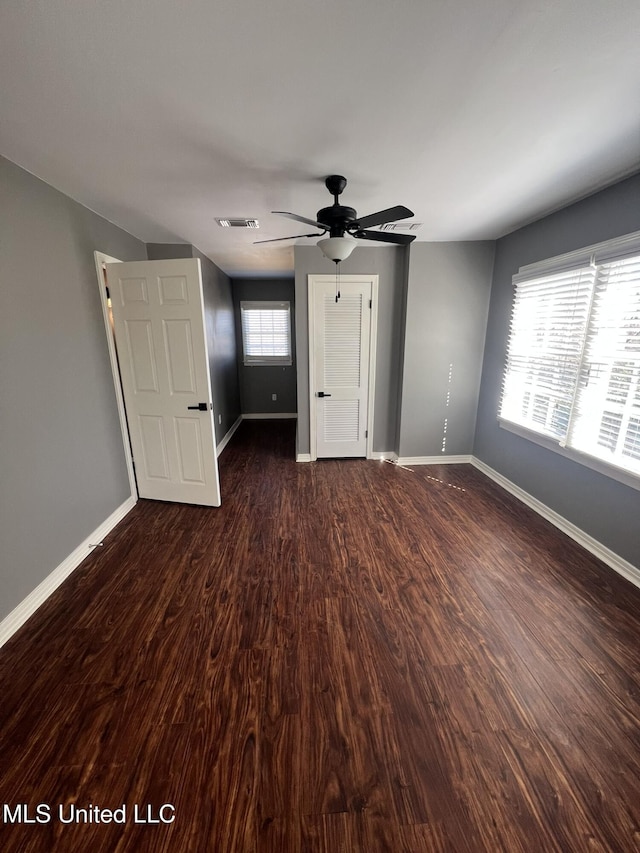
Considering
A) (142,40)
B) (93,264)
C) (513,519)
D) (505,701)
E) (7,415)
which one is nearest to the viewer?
(142,40)

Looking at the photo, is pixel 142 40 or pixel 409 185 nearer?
pixel 142 40

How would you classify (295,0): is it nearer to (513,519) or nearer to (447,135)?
(447,135)

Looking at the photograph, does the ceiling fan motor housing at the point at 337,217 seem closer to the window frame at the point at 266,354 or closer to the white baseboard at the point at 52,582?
the white baseboard at the point at 52,582

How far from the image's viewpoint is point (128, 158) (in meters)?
1.81

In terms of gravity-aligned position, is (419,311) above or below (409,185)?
below

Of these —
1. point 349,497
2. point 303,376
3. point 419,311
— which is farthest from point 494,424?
point 303,376

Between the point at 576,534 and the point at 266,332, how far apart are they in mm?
5363

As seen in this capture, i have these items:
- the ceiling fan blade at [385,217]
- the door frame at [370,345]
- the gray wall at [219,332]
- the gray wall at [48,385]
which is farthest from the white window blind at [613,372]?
the gray wall at [48,385]

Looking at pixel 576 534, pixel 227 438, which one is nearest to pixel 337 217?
pixel 576 534

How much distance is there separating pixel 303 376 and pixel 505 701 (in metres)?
3.18

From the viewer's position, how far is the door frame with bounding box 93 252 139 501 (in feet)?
8.63

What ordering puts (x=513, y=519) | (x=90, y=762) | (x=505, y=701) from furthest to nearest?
(x=513, y=519) < (x=505, y=701) < (x=90, y=762)

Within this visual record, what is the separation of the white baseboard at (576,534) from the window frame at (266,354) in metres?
4.12

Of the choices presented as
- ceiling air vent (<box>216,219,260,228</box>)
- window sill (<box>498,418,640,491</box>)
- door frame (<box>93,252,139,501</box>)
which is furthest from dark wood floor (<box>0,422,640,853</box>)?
ceiling air vent (<box>216,219,260,228</box>)
